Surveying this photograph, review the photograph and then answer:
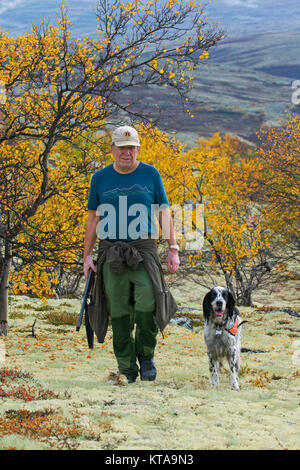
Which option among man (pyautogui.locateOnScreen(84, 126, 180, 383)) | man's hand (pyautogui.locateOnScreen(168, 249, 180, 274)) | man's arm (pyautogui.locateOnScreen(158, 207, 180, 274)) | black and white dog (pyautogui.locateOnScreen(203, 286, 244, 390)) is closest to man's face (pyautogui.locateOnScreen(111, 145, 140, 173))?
man (pyautogui.locateOnScreen(84, 126, 180, 383))

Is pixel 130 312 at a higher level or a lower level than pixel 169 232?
lower

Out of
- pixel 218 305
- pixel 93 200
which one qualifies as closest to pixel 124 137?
pixel 93 200

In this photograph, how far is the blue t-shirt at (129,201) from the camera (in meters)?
6.92

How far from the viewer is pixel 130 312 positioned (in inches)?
288

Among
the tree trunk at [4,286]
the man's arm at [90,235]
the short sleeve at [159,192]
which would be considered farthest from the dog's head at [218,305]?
the tree trunk at [4,286]

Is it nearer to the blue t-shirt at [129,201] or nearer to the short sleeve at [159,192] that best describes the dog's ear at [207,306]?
the blue t-shirt at [129,201]

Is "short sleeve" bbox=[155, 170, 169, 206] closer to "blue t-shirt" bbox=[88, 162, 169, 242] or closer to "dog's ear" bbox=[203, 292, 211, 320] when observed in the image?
"blue t-shirt" bbox=[88, 162, 169, 242]

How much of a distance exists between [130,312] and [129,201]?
62.2 inches

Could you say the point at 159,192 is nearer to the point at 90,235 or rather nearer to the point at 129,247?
the point at 129,247

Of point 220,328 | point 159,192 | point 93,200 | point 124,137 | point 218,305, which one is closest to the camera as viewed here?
point 124,137
